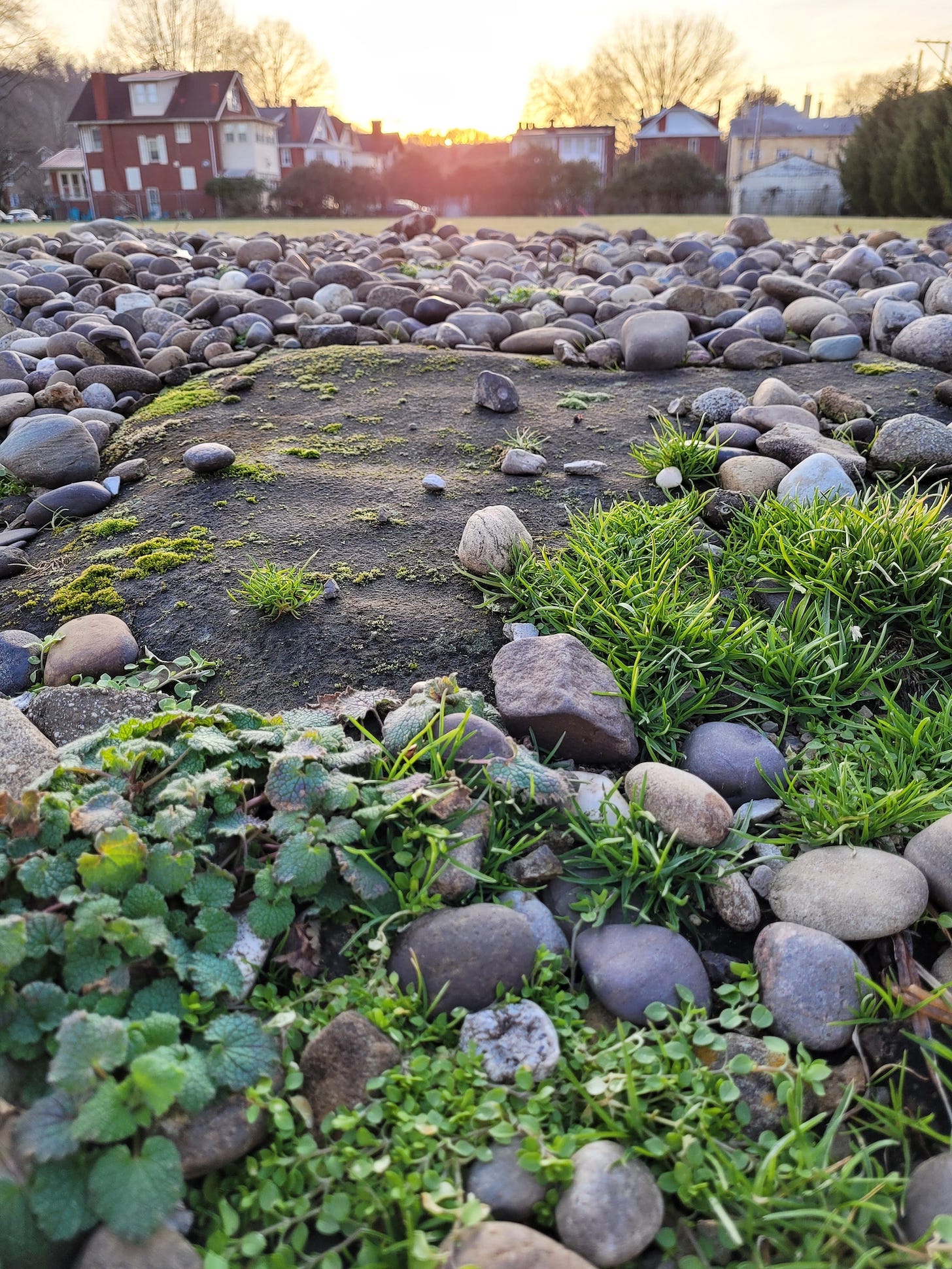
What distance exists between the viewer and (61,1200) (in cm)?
136

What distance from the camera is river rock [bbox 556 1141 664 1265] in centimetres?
141

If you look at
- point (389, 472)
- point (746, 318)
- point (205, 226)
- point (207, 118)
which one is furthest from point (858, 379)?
point (207, 118)

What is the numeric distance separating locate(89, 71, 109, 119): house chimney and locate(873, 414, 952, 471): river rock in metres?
41.1

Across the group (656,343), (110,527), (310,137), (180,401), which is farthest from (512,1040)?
(310,137)

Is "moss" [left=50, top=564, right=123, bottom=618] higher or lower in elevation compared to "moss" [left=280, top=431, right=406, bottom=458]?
lower

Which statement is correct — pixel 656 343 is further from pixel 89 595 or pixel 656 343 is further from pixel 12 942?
pixel 12 942

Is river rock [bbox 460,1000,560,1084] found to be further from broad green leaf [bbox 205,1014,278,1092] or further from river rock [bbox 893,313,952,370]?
river rock [bbox 893,313,952,370]

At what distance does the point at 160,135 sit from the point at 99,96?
2521 mm

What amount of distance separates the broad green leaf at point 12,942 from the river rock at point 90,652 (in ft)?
3.96

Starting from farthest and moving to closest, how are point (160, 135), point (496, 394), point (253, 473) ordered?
point (160, 135) < point (496, 394) < point (253, 473)

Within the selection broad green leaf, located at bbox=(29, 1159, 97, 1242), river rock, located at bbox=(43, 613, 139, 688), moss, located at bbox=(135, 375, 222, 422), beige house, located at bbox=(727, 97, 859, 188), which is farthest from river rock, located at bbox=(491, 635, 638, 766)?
beige house, located at bbox=(727, 97, 859, 188)

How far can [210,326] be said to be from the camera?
18.9ft

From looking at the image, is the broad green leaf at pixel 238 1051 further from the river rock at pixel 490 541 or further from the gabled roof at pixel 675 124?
the gabled roof at pixel 675 124

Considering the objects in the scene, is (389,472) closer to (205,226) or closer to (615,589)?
(615,589)
